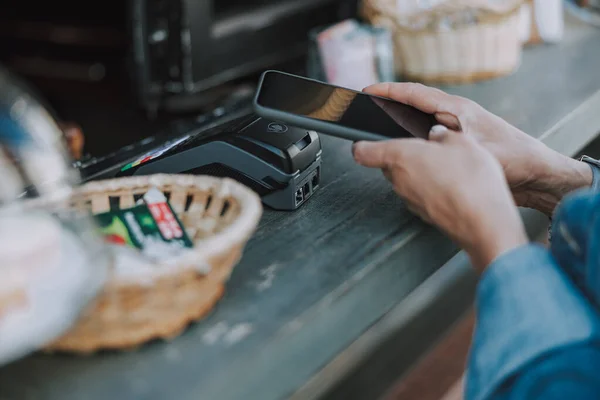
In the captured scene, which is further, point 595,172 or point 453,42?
point 453,42

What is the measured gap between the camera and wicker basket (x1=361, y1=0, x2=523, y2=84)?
124 cm

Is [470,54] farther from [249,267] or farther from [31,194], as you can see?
[31,194]

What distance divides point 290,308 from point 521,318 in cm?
18

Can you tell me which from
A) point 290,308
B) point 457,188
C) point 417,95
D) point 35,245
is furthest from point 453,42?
point 35,245

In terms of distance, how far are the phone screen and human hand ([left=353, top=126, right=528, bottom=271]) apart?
5 cm

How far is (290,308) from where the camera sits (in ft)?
1.95

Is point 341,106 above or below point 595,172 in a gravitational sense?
above

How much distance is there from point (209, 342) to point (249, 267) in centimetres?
13

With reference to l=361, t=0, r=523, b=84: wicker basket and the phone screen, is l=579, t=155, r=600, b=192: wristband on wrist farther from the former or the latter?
l=361, t=0, r=523, b=84: wicker basket

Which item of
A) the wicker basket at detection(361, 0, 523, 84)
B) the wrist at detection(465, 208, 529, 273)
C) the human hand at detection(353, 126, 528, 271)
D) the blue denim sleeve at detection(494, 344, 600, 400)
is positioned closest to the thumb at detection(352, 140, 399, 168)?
the human hand at detection(353, 126, 528, 271)

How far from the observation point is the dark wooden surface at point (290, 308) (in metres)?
0.51

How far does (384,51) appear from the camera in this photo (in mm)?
1200

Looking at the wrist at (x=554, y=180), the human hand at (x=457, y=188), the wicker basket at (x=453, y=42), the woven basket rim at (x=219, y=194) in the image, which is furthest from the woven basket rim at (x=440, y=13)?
the woven basket rim at (x=219, y=194)

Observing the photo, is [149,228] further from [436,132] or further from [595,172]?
[595,172]
